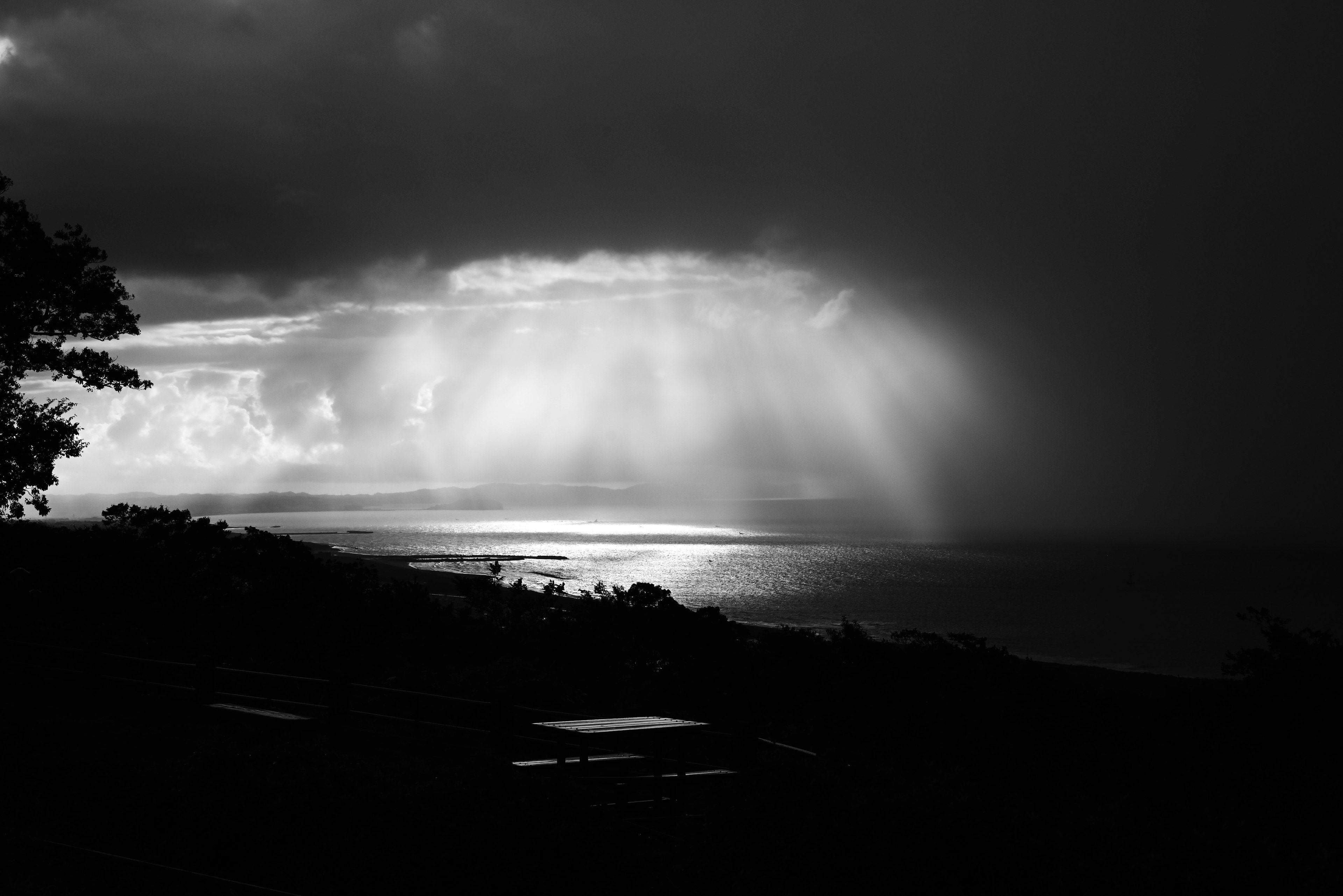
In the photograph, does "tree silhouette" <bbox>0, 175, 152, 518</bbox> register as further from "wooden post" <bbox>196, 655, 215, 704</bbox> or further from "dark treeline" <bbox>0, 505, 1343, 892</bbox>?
"wooden post" <bbox>196, 655, 215, 704</bbox>

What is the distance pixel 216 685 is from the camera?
1836 centimetres

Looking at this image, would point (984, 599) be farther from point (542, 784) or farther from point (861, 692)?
point (542, 784)

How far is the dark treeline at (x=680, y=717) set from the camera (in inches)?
388

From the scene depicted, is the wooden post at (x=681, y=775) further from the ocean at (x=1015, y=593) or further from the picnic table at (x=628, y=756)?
the ocean at (x=1015, y=593)

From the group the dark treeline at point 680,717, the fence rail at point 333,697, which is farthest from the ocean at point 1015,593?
the fence rail at point 333,697

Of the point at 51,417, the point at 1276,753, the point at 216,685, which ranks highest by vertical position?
the point at 51,417

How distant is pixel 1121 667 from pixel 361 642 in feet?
138

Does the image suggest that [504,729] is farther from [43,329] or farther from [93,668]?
[43,329]

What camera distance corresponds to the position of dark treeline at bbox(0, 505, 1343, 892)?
9852mm

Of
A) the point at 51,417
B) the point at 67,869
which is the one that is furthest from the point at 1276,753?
the point at 51,417

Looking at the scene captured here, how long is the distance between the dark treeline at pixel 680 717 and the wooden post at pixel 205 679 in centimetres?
94

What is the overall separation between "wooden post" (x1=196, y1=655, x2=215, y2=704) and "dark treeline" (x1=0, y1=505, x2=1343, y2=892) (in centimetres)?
94

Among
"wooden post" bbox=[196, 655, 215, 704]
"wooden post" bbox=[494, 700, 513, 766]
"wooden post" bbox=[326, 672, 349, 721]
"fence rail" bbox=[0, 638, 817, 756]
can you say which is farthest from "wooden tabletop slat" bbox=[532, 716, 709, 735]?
"wooden post" bbox=[196, 655, 215, 704]

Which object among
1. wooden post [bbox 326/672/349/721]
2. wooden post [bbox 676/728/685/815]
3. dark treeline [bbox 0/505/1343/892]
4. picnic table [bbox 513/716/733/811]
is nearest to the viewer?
dark treeline [bbox 0/505/1343/892]
